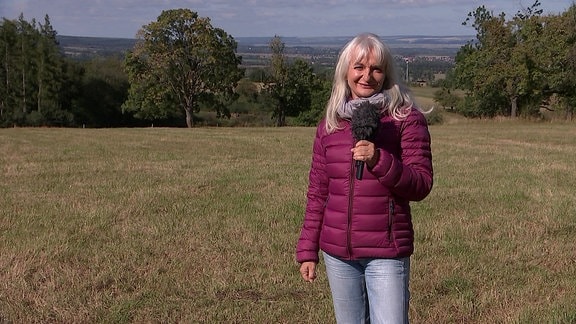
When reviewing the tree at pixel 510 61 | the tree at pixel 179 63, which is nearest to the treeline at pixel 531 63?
the tree at pixel 510 61

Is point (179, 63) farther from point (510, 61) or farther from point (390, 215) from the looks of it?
point (390, 215)

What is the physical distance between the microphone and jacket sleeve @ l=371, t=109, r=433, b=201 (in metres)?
0.09

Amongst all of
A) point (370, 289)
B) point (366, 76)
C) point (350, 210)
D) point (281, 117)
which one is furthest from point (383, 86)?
point (281, 117)

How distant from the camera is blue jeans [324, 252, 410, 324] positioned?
109 inches

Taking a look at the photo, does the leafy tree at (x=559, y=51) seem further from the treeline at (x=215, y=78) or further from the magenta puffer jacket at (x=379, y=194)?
the magenta puffer jacket at (x=379, y=194)

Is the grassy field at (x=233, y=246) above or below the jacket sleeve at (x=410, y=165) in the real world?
below

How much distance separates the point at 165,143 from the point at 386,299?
1681 cm

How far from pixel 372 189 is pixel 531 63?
34.2 m

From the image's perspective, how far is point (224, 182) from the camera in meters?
10.4

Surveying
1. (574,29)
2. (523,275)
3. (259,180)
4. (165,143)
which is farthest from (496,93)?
(523,275)

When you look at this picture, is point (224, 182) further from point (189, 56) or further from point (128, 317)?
point (189, 56)

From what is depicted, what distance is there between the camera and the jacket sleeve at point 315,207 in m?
2.99

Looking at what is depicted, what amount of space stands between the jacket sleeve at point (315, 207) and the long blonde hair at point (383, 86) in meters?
0.13

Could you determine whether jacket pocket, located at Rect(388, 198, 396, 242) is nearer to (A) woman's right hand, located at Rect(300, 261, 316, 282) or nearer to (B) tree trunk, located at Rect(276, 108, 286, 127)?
(A) woman's right hand, located at Rect(300, 261, 316, 282)
